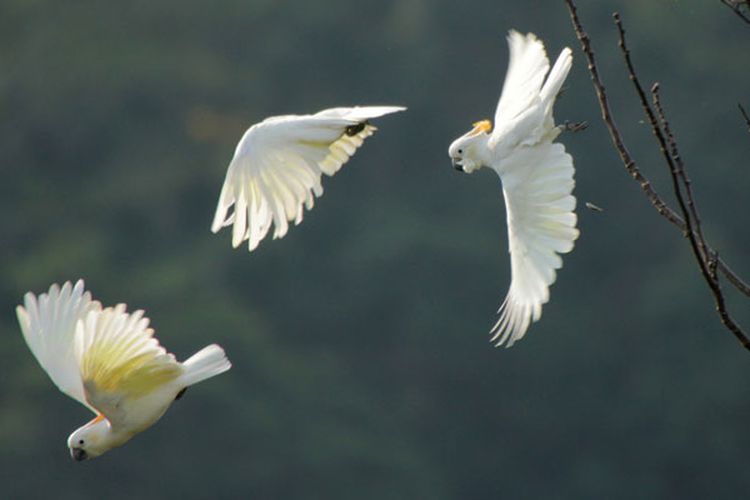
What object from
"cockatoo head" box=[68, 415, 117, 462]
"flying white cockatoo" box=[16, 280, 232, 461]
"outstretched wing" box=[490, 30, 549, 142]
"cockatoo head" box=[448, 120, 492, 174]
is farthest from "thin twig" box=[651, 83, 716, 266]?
"cockatoo head" box=[68, 415, 117, 462]

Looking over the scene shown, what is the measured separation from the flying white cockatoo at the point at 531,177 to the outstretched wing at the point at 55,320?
33.8 inches

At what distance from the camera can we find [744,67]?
10836 mm

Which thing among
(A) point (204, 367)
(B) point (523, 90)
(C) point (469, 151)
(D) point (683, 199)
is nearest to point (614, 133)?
(D) point (683, 199)

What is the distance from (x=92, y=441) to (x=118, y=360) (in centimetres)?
36

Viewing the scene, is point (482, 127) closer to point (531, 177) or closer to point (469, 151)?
point (469, 151)

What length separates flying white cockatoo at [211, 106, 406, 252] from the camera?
270cm

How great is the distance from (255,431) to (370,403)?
3.86ft

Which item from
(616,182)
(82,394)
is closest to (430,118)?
(616,182)

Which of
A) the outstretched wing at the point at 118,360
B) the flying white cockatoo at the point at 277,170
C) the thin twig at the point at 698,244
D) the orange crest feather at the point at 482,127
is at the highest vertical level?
the orange crest feather at the point at 482,127

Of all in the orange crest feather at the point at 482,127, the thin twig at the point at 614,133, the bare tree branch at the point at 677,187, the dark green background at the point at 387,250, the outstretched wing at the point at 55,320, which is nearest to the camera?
the bare tree branch at the point at 677,187

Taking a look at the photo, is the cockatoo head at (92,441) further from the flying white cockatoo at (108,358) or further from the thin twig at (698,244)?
the thin twig at (698,244)

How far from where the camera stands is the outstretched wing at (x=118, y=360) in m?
2.71

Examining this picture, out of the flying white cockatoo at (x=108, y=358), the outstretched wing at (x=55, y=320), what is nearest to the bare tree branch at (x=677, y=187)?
the flying white cockatoo at (x=108, y=358)

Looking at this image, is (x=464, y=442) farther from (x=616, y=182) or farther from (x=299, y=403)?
(x=616, y=182)
